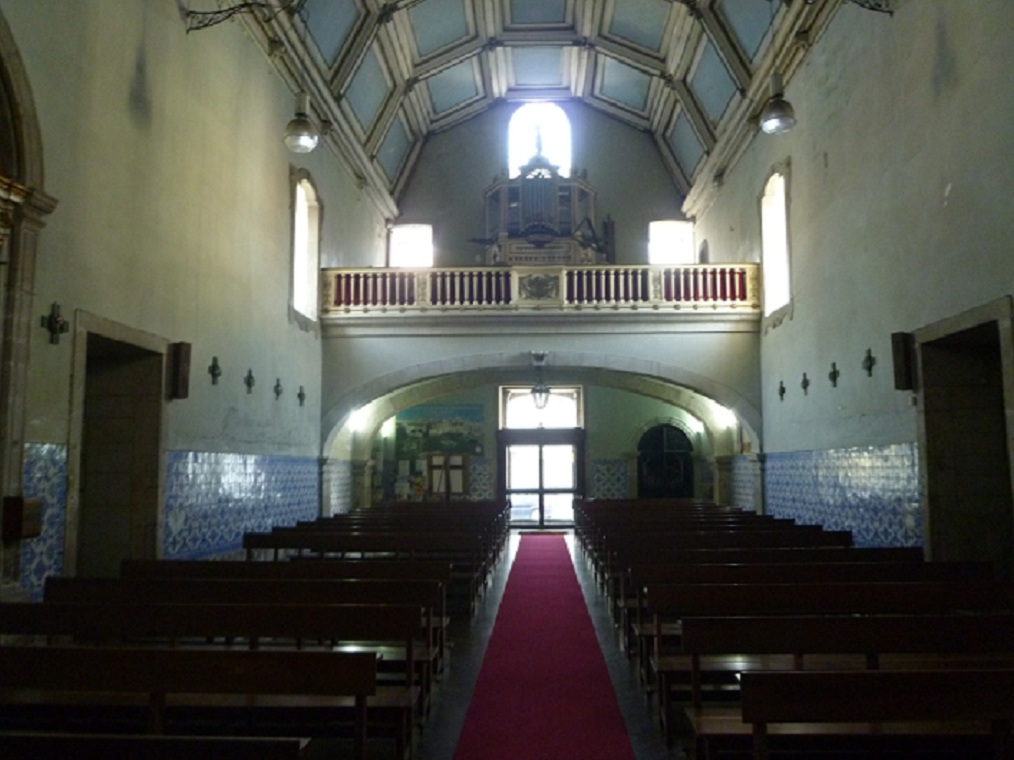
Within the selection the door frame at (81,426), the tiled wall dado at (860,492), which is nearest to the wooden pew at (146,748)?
the door frame at (81,426)

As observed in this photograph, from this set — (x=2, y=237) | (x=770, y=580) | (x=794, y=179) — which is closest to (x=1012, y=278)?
(x=770, y=580)

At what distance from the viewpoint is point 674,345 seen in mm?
13531

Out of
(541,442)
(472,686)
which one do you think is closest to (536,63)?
(541,442)

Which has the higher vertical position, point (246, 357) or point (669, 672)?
point (246, 357)

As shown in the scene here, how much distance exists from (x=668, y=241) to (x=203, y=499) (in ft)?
45.5

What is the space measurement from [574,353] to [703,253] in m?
5.91

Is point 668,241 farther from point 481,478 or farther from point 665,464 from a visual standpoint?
point 481,478

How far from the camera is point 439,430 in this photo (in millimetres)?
20078

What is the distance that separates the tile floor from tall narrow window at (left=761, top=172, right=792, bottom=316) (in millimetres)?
5991

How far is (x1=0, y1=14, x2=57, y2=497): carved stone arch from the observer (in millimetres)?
5562

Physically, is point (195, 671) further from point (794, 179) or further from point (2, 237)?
point (794, 179)

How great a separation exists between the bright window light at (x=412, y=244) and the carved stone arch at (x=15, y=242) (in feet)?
46.0

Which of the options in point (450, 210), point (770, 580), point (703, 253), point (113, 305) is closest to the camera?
point (770, 580)

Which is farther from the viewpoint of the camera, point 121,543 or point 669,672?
point 121,543
